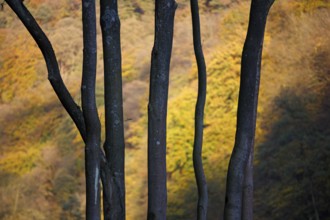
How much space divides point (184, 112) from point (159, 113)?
23.8 feet

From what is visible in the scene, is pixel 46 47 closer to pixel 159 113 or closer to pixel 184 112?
pixel 159 113

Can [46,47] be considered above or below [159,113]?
above

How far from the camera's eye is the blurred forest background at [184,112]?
12305 millimetres

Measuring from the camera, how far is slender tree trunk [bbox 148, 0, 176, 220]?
573 centimetres

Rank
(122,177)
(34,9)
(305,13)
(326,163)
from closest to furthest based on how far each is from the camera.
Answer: (122,177)
(326,163)
(305,13)
(34,9)

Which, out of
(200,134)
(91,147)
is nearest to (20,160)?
(200,134)

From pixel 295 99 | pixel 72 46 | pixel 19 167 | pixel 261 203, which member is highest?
pixel 72 46

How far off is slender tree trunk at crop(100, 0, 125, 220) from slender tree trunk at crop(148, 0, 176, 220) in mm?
229

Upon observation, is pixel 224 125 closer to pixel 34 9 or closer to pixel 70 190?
pixel 70 190

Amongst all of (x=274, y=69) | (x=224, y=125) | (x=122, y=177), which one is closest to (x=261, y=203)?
(x=224, y=125)

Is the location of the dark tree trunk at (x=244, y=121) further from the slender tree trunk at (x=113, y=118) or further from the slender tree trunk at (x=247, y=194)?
the slender tree trunk at (x=247, y=194)

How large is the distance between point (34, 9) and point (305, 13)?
5079mm

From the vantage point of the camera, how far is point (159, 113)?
580 centimetres

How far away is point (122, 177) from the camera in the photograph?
574cm
